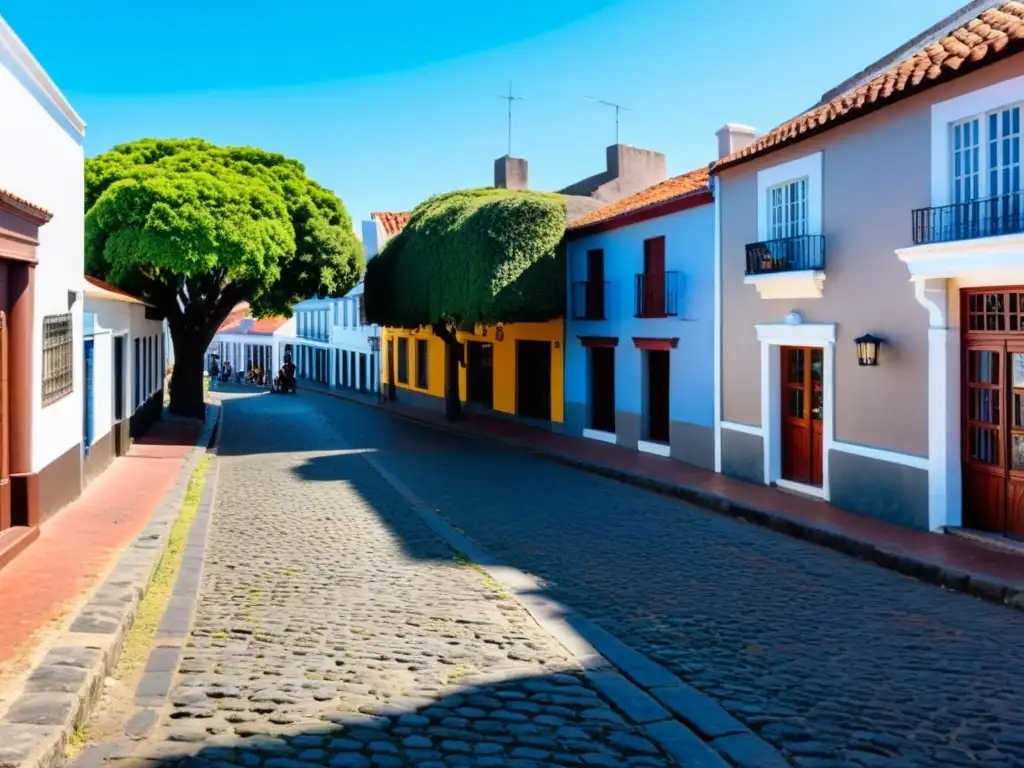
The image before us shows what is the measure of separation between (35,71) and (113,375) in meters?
7.33

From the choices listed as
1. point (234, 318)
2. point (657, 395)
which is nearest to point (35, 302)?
point (657, 395)

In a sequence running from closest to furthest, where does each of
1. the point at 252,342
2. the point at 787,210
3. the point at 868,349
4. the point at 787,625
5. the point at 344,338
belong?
the point at 787,625 < the point at 868,349 < the point at 787,210 < the point at 344,338 < the point at 252,342

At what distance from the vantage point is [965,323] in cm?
999

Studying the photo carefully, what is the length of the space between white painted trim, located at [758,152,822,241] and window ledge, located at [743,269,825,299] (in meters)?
A: 0.58

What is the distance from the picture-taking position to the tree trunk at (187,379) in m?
25.5

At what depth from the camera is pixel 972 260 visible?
934 centimetres

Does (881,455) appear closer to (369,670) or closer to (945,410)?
(945,410)

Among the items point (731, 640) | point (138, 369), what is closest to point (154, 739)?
point (731, 640)

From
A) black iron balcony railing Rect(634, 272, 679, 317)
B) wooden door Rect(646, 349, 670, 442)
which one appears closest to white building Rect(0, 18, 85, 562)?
black iron balcony railing Rect(634, 272, 679, 317)

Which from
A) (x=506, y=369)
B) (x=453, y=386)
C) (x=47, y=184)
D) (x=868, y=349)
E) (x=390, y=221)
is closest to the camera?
(x=47, y=184)

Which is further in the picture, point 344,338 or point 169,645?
point 344,338

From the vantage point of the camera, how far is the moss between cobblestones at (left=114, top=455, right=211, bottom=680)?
600cm

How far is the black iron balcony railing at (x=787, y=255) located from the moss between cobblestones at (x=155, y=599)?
26.2 ft

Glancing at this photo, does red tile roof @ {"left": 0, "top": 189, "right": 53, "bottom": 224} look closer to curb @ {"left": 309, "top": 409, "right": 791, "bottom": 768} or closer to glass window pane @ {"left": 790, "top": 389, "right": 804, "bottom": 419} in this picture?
curb @ {"left": 309, "top": 409, "right": 791, "bottom": 768}
